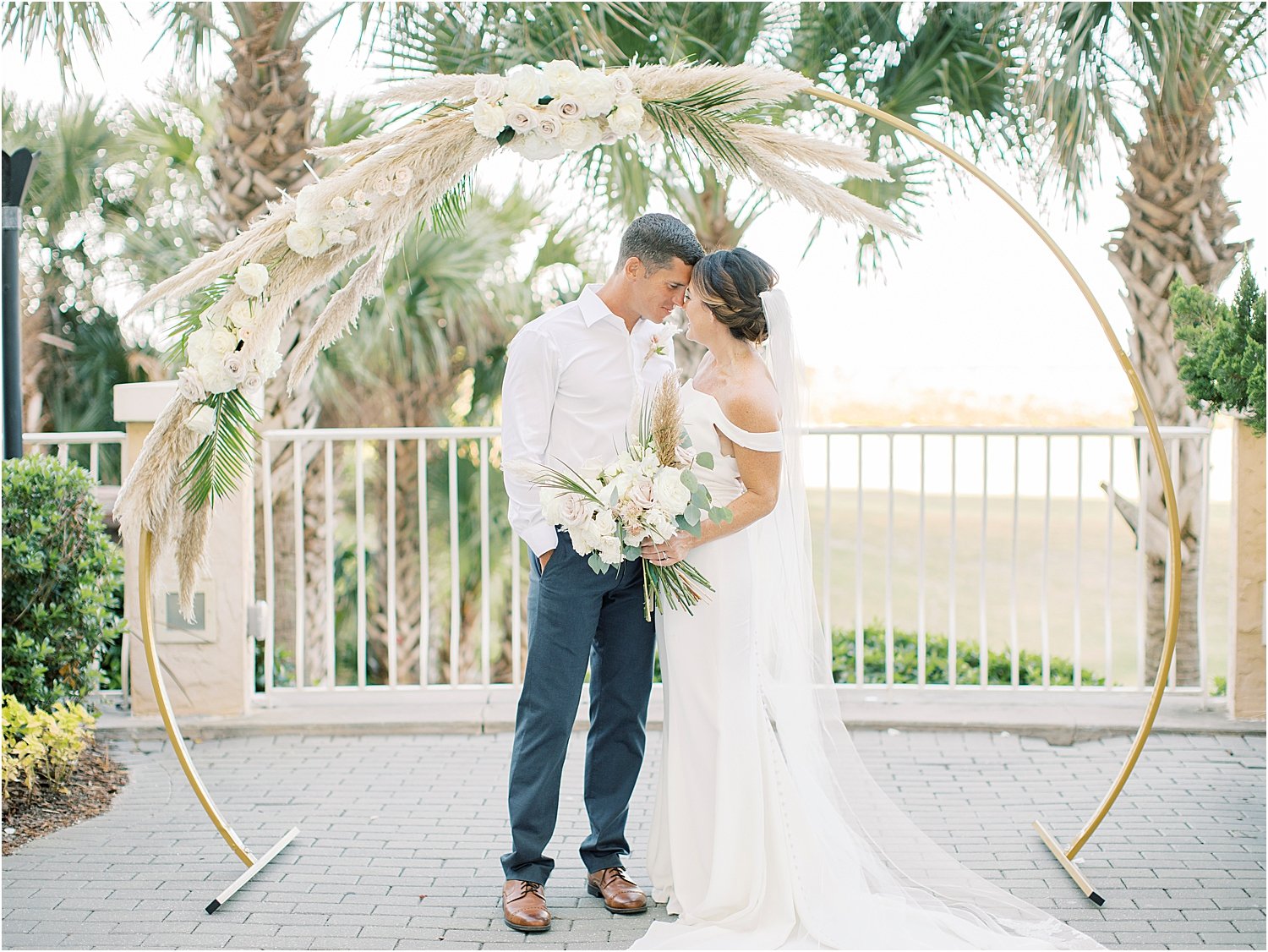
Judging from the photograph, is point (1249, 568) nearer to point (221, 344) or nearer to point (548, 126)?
point (548, 126)

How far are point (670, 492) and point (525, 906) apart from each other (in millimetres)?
1278

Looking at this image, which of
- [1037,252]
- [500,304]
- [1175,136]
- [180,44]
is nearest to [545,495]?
[180,44]

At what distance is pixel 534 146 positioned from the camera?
305cm

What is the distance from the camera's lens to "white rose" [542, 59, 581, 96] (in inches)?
118

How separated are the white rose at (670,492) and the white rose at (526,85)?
43.9 inches

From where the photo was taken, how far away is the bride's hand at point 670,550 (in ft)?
9.60

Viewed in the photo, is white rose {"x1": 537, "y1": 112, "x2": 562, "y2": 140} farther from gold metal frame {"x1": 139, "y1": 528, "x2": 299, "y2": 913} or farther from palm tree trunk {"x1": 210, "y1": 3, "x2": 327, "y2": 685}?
palm tree trunk {"x1": 210, "y1": 3, "x2": 327, "y2": 685}

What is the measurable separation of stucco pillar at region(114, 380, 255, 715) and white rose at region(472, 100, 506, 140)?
7.94 ft

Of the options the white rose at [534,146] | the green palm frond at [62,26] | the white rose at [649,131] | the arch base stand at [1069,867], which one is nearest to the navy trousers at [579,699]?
the white rose at [534,146]

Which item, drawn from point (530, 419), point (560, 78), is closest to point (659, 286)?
point (530, 419)

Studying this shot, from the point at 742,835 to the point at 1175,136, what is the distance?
5115 millimetres

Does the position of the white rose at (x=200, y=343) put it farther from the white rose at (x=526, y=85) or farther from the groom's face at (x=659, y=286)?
the groom's face at (x=659, y=286)

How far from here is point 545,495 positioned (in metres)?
2.86

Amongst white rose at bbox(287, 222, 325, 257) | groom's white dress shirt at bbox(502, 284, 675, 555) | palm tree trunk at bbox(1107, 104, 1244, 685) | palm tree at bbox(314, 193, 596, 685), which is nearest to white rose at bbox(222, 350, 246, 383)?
white rose at bbox(287, 222, 325, 257)
